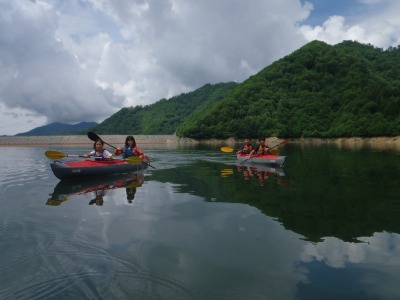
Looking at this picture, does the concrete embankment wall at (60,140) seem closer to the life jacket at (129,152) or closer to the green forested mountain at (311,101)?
the green forested mountain at (311,101)

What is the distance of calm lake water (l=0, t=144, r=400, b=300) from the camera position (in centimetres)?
524

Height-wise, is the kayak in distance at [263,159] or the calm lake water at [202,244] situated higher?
the kayak in distance at [263,159]

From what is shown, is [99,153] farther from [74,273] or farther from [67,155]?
[74,273]

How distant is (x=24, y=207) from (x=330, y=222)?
937 cm

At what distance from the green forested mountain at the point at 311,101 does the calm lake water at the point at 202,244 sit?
79.3 meters

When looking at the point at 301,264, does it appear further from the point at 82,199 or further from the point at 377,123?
the point at 377,123

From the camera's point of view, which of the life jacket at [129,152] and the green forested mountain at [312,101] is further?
the green forested mountain at [312,101]

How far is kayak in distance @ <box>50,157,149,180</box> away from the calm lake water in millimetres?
2072

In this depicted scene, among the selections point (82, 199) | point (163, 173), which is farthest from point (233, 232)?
point (163, 173)

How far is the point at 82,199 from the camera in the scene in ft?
40.2

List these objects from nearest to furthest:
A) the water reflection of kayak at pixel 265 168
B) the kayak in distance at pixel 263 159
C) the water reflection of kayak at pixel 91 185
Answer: the water reflection of kayak at pixel 91 185 < the water reflection of kayak at pixel 265 168 < the kayak in distance at pixel 263 159

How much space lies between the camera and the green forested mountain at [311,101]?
306 ft

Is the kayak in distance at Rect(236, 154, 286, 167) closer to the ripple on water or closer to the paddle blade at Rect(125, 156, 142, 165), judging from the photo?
the paddle blade at Rect(125, 156, 142, 165)

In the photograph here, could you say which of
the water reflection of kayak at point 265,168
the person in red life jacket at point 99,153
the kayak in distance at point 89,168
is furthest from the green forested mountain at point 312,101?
the person in red life jacket at point 99,153
